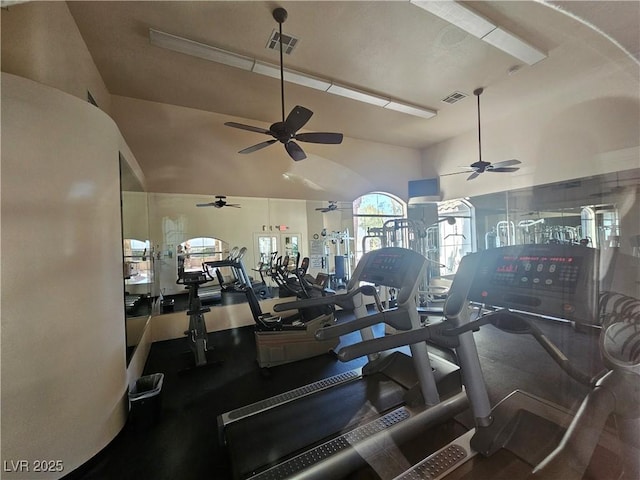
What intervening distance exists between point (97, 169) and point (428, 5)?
3.47 metres

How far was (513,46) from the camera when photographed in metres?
3.30

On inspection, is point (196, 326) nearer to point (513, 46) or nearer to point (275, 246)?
point (275, 246)

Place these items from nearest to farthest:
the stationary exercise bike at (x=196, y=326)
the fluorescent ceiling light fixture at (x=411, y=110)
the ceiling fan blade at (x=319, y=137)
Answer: the ceiling fan blade at (x=319, y=137) → the stationary exercise bike at (x=196, y=326) → the fluorescent ceiling light fixture at (x=411, y=110)

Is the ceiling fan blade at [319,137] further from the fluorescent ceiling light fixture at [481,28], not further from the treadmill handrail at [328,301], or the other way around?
the treadmill handrail at [328,301]

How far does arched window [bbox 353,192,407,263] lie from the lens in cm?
627

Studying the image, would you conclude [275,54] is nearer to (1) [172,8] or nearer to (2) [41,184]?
(1) [172,8]

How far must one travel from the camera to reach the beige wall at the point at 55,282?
1.70 meters

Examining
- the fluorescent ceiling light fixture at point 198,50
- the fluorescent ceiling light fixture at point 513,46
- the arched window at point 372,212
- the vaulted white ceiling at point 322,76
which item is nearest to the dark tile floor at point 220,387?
the vaulted white ceiling at point 322,76

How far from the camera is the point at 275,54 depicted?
3537 mm

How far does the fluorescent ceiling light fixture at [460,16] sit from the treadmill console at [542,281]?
2.61 meters

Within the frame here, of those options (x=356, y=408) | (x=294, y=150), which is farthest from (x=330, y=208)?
(x=356, y=408)

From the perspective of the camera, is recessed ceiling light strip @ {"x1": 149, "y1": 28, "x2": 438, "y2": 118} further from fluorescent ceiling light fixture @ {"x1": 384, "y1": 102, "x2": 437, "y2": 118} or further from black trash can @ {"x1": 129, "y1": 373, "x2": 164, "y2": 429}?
black trash can @ {"x1": 129, "y1": 373, "x2": 164, "y2": 429}

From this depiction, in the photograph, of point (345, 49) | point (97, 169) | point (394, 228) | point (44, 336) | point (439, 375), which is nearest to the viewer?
point (44, 336)

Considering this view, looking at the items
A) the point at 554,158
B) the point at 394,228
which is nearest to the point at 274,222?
the point at 394,228
